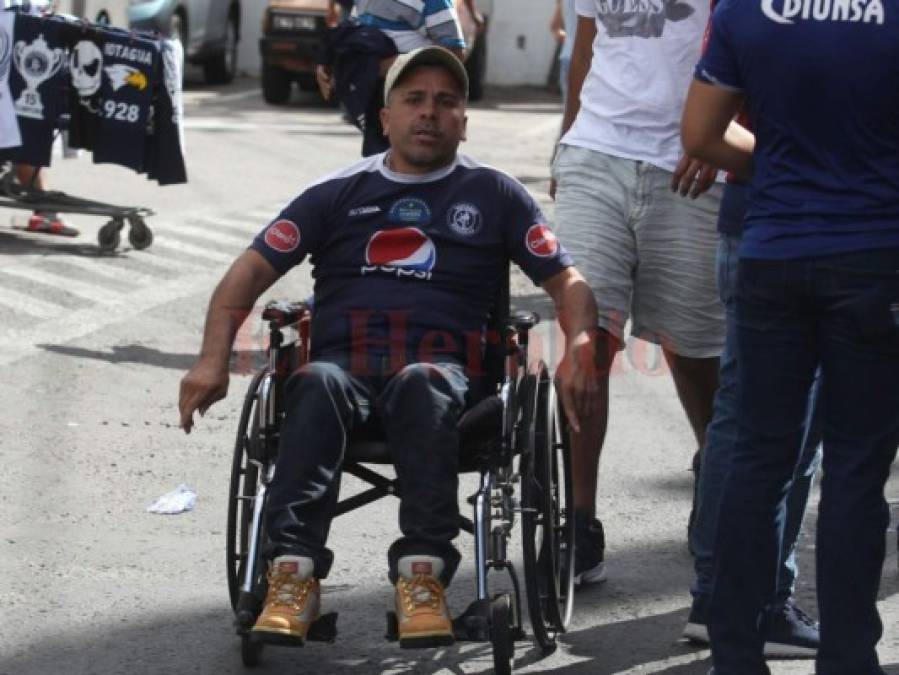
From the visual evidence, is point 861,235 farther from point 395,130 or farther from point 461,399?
point 395,130

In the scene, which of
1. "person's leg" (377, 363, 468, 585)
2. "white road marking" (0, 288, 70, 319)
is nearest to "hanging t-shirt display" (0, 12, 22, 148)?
"white road marking" (0, 288, 70, 319)

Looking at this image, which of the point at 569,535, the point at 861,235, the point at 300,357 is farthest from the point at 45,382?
the point at 861,235

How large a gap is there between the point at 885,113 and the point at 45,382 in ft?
15.4

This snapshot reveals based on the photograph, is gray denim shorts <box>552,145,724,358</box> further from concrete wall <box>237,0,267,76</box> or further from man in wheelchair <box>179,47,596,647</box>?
concrete wall <box>237,0,267,76</box>

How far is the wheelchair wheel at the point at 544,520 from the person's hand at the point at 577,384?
80mm

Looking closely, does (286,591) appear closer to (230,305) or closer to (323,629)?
(323,629)

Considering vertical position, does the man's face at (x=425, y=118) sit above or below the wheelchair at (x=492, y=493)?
above

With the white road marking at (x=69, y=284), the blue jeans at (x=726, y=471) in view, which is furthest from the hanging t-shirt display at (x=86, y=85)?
the blue jeans at (x=726, y=471)

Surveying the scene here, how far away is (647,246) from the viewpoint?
5.56 m

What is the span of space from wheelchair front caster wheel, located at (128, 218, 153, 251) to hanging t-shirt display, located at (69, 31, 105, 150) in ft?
1.75

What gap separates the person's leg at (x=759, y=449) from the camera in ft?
13.7

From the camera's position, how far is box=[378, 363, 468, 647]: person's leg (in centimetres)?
455

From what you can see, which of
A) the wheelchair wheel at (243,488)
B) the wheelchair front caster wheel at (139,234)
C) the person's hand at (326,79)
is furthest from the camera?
the wheelchair front caster wheel at (139,234)

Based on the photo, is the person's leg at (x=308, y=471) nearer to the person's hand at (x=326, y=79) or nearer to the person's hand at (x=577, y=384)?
the person's hand at (x=577, y=384)
